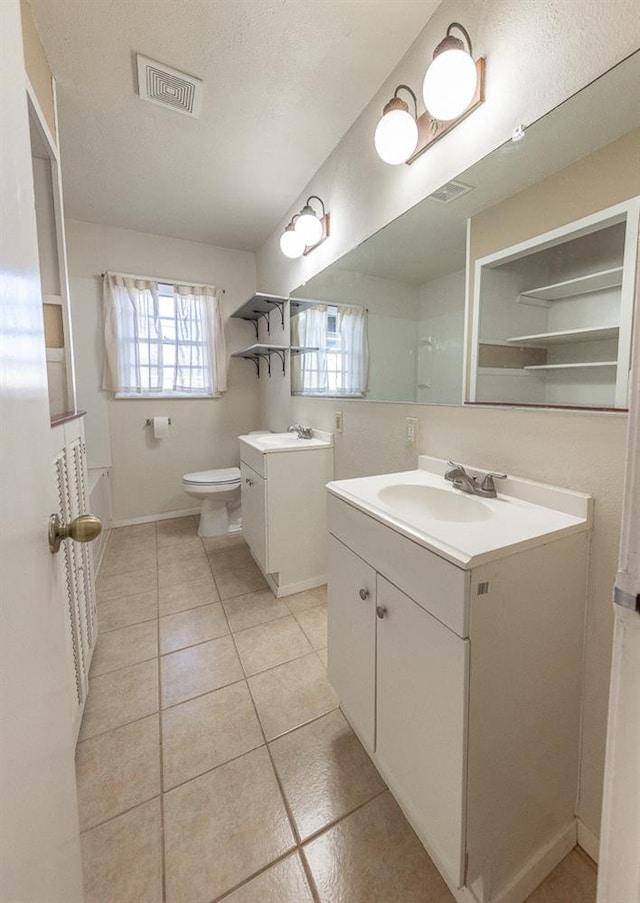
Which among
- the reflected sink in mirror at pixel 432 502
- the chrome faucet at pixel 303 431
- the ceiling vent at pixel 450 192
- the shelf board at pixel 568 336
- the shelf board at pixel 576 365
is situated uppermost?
the ceiling vent at pixel 450 192

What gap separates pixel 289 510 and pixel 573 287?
158cm

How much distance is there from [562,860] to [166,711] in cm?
126

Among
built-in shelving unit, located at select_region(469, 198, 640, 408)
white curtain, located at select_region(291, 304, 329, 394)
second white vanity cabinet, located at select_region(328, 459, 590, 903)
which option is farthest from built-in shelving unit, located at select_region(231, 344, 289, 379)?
second white vanity cabinet, located at select_region(328, 459, 590, 903)

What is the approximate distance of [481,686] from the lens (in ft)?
2.41

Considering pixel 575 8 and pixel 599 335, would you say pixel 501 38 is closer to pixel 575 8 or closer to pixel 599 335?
pixel 575 8

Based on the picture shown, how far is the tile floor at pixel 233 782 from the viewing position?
874mm

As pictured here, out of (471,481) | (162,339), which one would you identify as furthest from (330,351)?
(162,339)

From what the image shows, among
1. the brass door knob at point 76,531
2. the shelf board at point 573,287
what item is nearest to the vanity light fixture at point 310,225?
the shelf board at point 573,287

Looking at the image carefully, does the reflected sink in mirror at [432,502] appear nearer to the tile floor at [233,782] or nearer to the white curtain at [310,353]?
the tile floor at [233,782]

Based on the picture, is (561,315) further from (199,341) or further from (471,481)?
(199,341)

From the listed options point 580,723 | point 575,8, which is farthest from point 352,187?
point 580,723

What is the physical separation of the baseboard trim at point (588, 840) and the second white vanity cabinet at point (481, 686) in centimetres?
2

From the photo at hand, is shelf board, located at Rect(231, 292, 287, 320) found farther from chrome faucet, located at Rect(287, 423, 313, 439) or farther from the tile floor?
the tile floor

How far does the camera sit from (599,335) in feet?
2.93
